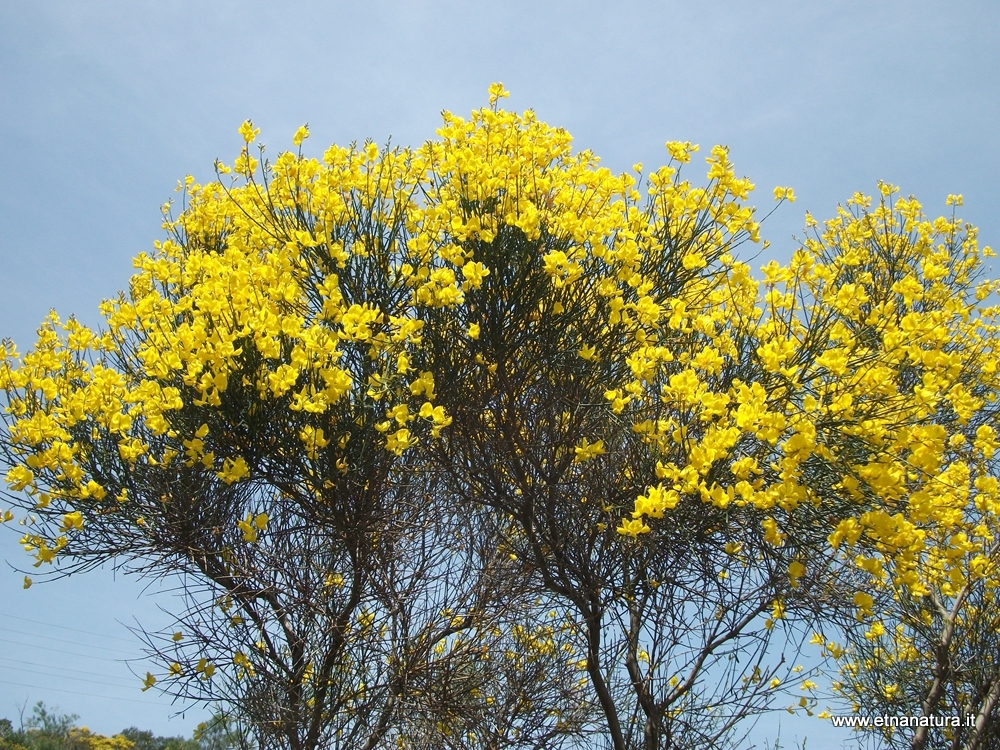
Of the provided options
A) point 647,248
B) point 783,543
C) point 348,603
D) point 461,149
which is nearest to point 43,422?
point 348,603

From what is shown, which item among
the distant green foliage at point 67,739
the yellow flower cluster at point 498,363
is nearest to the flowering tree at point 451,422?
the yellow flower cluster at point 498,363

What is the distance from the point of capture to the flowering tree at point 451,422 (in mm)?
4332

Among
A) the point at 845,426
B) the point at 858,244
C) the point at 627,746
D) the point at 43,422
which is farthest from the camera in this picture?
the point at 858,244

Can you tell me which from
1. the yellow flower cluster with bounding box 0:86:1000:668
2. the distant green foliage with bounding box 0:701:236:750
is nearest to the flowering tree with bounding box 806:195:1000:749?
the yellow flower cluster with bounding box 0:86:1000:668

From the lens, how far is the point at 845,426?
13.0 feet

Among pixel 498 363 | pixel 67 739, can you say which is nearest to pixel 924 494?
pixel 498 363

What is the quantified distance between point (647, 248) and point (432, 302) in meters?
1.38

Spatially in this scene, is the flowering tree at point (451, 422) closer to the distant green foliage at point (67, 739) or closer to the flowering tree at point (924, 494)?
the flowering tree at point (924, 494)

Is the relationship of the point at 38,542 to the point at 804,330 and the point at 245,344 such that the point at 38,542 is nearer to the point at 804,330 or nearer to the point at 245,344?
the point at 245,344

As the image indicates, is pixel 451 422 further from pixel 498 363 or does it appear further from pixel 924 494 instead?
pixel 924 494

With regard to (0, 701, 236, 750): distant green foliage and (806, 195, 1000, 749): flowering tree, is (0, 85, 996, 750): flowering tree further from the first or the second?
(0, 701, 236, 750): distant green foliage

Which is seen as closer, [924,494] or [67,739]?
[924,494]

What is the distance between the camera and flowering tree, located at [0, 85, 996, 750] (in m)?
4.33

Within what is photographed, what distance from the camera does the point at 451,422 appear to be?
4641 millimetres
